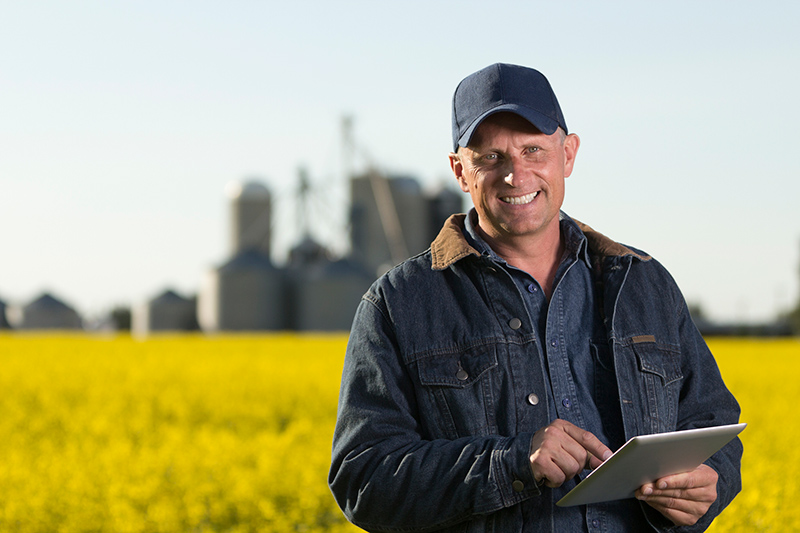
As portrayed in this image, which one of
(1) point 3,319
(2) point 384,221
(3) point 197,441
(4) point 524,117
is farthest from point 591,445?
(1) point 3,319

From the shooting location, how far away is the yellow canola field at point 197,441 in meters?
4.80

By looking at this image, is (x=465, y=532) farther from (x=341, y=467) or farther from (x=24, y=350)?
(x=24, y=350)

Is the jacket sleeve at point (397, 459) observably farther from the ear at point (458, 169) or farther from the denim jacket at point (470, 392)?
the ear at point (458, 169)

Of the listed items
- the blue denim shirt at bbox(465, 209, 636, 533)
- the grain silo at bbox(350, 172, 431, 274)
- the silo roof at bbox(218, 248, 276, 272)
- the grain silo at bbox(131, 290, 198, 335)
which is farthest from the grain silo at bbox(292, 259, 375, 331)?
the blue denim shirt at bbox(465, 209, 636, 533)

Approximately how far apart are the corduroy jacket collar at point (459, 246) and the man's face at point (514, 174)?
10 centimetres

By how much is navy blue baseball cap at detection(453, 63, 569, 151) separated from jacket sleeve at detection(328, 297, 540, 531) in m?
0.52

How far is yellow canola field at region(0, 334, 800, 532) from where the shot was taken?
15.8ft

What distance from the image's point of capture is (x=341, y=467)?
6.66 ft

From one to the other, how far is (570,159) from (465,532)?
3.25 feet

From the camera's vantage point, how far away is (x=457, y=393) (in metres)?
2.02

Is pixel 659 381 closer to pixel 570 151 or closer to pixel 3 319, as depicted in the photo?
pixel 570 151

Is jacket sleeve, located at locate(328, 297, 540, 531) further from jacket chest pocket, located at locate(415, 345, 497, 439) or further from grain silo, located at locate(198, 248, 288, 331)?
grain silo, located at locate(198, 248, 288, 331)

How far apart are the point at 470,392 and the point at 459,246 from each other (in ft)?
1.21

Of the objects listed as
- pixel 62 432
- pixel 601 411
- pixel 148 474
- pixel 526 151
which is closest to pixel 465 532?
pixel 601 411
